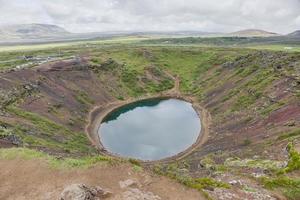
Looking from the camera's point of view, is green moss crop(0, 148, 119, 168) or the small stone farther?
green moss crop(0, 148, 119, 168)

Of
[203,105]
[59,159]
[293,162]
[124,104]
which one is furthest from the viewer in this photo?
[124,104]

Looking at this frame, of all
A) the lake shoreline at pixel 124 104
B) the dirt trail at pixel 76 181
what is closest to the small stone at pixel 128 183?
the dirt trail at pixel 76 181

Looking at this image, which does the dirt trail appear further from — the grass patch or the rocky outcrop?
the grass patch

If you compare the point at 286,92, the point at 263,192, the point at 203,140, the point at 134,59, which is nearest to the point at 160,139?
the point at 203,140

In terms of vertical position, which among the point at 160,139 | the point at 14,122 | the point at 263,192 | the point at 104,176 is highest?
the point at 104,176

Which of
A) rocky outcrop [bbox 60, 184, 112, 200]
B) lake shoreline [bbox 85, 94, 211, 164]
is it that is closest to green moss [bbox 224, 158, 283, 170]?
lake shoreline [bbox 85, 94, 211, 164]

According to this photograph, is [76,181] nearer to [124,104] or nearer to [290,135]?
[290,135]

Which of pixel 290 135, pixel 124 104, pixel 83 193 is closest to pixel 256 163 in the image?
pixel 290 135

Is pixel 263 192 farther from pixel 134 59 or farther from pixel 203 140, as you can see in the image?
pixel 134 59
